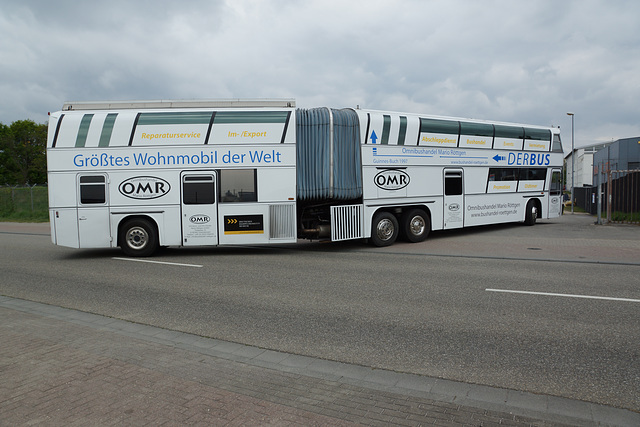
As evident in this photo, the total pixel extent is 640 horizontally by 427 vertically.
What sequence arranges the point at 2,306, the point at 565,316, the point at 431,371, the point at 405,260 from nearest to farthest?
the point at 431,371
the point at 565,316
the point at 2,306
the point at 405,260

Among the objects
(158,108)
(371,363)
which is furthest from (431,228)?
(371,363)

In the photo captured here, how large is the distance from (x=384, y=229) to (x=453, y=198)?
2.90 m

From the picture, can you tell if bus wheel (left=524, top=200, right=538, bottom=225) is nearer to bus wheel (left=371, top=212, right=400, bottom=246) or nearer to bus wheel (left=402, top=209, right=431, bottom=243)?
bus wheel (left=402, top=209, right=431, bottom=243)

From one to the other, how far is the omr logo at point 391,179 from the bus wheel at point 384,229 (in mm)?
777

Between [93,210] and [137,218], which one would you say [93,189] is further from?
[137,218]

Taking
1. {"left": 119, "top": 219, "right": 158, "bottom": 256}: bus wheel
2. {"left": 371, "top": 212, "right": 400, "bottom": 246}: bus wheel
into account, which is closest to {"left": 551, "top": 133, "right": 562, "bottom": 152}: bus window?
{"left": 371, "top": 212, "right": 400, "bottom": 246}: bus wheel

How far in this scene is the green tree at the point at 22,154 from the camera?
73.2m

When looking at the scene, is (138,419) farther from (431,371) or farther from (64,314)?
(64,314)

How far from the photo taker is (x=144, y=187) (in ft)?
39.6

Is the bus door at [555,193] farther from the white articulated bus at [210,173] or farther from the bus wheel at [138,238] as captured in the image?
the bus wheel at [138,238]

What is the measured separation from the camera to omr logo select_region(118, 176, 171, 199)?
12.0 meters

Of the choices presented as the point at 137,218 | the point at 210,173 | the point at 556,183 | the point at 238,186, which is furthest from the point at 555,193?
the point at 137,218

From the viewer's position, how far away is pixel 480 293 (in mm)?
7695

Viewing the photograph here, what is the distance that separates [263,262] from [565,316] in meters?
6.70
